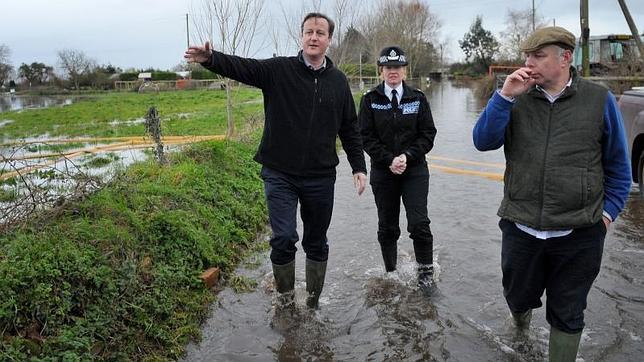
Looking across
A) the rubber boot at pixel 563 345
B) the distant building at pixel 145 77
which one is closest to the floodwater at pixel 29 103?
the distant building at pixel 145 77

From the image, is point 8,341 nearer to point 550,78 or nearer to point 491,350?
point 491,350

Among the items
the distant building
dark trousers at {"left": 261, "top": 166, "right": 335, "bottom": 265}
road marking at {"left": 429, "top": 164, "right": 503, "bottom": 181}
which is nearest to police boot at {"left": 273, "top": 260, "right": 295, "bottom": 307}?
dark trousers at {"left": 261, "top": 166, "right": 335, "bottom": 265}

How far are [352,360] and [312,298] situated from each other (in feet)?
2.86

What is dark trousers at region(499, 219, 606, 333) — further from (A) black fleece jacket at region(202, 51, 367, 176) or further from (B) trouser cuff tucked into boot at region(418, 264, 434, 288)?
(B) trouser cuff tucked into boot at region(418, 264, 434, 288)

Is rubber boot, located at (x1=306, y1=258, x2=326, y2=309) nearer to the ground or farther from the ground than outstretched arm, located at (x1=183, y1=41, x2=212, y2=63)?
nearer to the ground

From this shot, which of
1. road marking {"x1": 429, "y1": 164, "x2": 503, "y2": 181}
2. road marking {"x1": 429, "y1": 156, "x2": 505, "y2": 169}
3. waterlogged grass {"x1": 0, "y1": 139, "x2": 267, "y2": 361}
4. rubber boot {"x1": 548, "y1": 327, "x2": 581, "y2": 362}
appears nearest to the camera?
rubber boot {"x1": 548, "y1": 327, "x2": 581, "y2": 362}

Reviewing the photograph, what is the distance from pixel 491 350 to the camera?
382 centimetres

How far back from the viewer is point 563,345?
317 cm

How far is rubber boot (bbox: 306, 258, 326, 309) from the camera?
175 inches

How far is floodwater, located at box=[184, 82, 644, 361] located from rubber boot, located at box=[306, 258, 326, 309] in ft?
0.32

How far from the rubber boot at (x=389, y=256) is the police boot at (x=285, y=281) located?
990 millimetres

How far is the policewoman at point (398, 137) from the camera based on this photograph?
15.3 feet

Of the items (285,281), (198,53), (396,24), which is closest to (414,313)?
(285,281)

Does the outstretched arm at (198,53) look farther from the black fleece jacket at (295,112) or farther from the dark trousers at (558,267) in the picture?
the dark trousers at (558,267)
